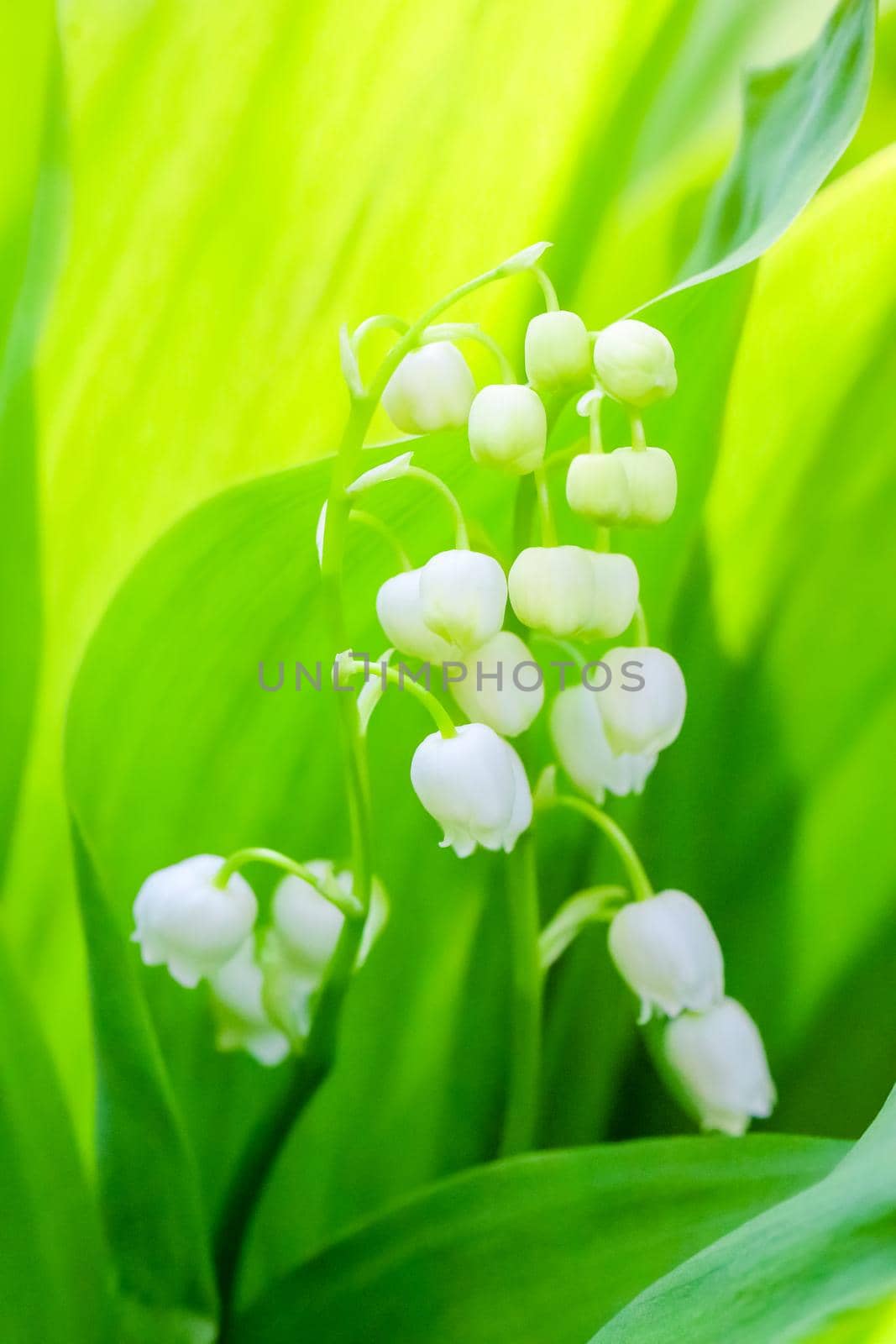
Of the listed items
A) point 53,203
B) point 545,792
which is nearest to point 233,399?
point 53,203

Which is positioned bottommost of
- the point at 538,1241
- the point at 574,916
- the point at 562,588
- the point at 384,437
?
the point at 538,1241

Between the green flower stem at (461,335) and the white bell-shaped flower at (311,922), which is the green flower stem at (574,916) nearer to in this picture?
the white bell-shaped flower at (311,922)

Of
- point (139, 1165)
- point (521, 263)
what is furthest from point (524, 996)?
point (521, 263)

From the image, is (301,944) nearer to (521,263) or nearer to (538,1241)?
(538,1241)

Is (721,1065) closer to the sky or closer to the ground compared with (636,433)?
closer to the ground

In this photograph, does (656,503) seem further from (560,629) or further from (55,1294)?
(55,1294)

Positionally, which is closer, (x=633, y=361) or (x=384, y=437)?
(x=633, y=361)

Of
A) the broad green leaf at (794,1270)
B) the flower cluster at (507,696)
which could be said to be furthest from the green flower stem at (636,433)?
the broad green leaf at (794,1270)

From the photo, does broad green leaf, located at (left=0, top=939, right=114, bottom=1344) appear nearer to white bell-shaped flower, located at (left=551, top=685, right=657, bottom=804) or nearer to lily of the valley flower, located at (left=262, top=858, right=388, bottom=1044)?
lily of the valley flower, located at (left=262, top=858, right=388, bottom=1044)
